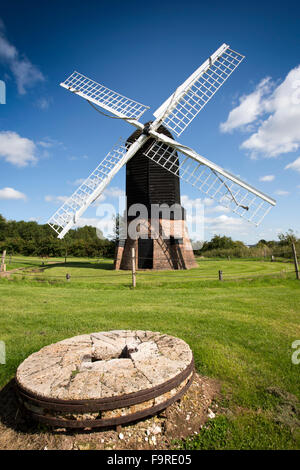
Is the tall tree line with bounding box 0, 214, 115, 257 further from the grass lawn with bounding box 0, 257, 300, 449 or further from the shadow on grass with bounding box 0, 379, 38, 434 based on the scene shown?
the shadow on grass with bounding box 0, 379, 38, 434

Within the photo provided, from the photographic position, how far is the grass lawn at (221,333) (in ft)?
7.93

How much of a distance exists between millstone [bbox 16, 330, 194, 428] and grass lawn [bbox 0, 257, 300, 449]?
0.50 m

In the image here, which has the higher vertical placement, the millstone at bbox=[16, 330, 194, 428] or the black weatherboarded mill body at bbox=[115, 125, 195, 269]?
the black weatherboarded mill body at bbox=[115, 125, 195, 269]

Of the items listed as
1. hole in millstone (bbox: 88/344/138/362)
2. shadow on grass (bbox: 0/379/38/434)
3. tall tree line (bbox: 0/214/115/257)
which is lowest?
shadow on grass (bbox: 0/379/38/434)

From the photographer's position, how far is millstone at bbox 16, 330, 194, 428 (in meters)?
2.26

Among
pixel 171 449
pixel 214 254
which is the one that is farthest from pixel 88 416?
pixel 214 254

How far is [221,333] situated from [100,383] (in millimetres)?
3034

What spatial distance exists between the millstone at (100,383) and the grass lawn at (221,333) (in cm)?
50

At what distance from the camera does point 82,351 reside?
3.22 m

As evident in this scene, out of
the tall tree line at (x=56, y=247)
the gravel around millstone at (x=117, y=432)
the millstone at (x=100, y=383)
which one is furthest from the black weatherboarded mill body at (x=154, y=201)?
the tall tree line at (x=56, y=247)

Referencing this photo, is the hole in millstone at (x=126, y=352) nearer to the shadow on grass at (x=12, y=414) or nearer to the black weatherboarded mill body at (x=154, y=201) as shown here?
the shadow on grass at (x=12, y=414)

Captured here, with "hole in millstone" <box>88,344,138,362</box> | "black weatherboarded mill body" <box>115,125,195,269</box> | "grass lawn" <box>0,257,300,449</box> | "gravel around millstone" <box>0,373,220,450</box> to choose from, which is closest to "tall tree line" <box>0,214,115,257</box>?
"black weatherboarded mill body" <box>115,125,195,269</box>

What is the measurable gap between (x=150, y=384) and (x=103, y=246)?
145ft

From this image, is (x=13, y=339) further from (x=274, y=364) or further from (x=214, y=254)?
(x=214, y=254)
